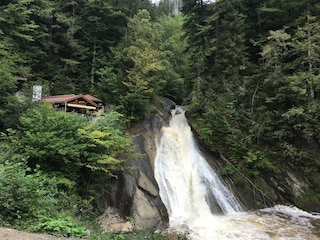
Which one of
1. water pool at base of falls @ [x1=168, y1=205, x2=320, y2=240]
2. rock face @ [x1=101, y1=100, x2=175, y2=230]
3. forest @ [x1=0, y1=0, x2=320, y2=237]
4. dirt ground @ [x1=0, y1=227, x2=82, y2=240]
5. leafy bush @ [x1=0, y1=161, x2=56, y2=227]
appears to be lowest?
water pool at base of falls @ [x1=168, y1=205, x2=320, y2=240]

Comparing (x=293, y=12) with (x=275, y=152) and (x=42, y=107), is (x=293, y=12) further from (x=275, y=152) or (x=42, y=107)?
(x=42, y=107)

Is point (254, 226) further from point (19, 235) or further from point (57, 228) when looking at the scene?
point (19, 235)

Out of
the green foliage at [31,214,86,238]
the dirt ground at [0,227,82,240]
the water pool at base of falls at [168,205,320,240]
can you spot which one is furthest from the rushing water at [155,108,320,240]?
the dirt ground at [0,227,82,240]

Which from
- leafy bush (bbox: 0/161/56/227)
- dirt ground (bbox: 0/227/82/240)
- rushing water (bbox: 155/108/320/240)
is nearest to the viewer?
dirt ground (bbox: 0/227/82/240)

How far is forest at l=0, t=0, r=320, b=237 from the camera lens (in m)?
9.90

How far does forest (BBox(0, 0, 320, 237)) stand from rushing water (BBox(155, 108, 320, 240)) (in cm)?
169

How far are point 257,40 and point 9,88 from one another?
19091mm

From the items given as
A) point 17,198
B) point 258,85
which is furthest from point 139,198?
point 258,85

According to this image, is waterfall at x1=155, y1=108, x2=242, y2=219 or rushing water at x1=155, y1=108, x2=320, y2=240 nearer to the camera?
rushing water at x1=155, y1=108, x2=320, y2=240

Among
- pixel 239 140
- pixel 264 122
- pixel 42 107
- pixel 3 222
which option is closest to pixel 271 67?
pixel 264 122

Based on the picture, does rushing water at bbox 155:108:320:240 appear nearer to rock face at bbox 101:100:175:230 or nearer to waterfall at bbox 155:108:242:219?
waterfall at bbox 155:108:242:219

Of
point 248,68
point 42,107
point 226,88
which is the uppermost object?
point 248,68

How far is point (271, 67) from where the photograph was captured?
18781 millimetres

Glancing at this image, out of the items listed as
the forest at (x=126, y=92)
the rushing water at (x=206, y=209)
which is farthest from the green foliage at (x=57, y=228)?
the rushing water at (x=206, y=209)
